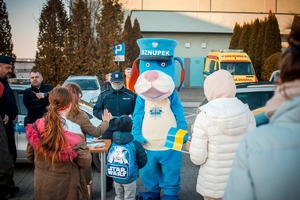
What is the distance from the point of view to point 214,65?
21234 mm

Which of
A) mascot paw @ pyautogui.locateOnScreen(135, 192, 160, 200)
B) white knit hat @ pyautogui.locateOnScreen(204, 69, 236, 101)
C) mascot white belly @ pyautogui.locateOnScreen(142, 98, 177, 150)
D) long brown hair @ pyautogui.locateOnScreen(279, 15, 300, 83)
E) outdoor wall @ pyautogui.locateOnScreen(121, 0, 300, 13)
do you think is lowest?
mascot paw @ pyautogui.locateOnScreen(135, 192, 160, 200)

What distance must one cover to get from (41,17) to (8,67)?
14.8 meters

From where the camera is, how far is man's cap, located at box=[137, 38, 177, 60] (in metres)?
5.88

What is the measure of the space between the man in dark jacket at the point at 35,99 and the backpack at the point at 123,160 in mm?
2066

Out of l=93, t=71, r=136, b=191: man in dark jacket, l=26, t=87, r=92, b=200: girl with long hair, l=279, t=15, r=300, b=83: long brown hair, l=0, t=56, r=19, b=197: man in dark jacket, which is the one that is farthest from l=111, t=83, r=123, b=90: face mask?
l=279, t=15, r=300, b=83: long brown hair

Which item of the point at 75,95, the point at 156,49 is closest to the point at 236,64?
the point at 156,49

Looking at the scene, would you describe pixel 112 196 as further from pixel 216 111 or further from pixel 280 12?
pixel 280 12

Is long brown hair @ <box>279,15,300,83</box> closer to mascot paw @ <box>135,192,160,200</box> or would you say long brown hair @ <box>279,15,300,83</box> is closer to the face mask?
mascot paw @ <box>135,192,160,200</box>

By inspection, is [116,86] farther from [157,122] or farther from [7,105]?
[7,105]

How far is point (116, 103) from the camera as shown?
6.39m

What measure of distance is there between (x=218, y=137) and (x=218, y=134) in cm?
3

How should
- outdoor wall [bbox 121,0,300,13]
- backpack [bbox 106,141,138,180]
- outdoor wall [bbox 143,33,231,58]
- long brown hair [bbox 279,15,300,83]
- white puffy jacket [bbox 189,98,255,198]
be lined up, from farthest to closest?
outdoor wall [bbox 143,33,231,58] < outdoor wall [bbox 121,0,300,13] < backpack [bbox 106,141,138,180] < white puffy jacket [bbox 189,98,255,198] < long brown hair [bbox 279,15,300,83]

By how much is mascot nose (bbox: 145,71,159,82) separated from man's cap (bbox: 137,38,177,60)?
0.30m

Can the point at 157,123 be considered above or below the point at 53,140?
below
